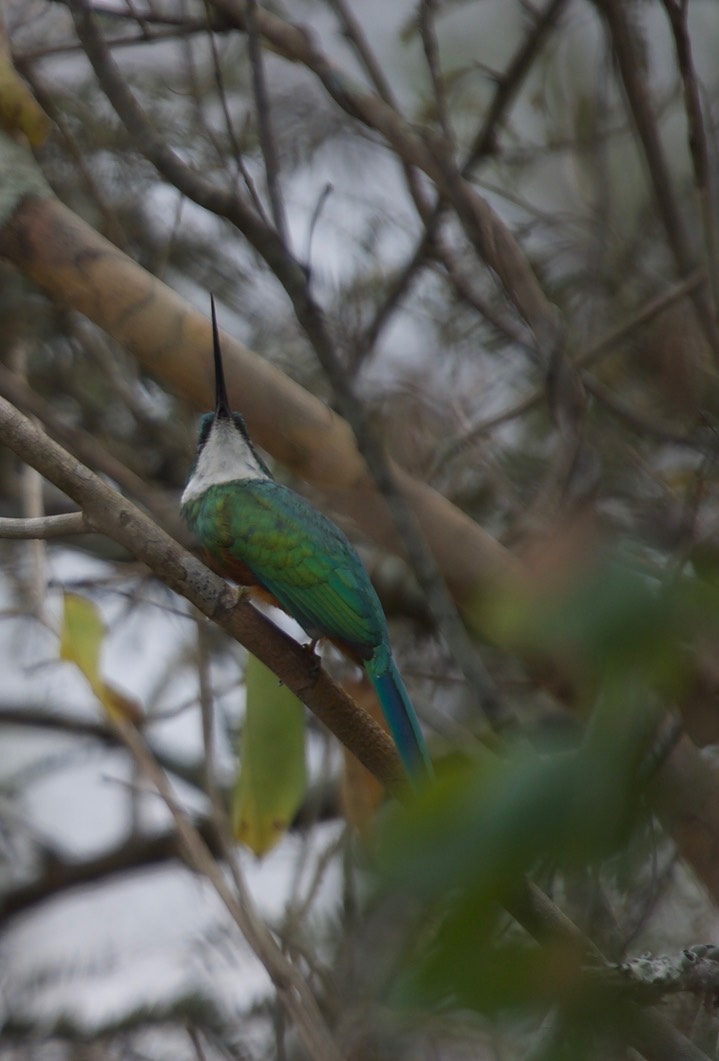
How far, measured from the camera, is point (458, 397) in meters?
3.31

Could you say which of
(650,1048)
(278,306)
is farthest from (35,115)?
(650,1048)

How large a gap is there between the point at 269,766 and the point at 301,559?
0.41 meters

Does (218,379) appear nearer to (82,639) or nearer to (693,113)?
(82,639)

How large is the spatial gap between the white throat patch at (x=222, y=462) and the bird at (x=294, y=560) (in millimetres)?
24

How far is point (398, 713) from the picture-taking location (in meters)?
2.12

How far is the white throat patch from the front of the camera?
277 centimetres

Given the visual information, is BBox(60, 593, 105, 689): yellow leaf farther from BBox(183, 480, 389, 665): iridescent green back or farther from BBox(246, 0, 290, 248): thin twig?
BBox(246, 0, 290, 248): thin twig

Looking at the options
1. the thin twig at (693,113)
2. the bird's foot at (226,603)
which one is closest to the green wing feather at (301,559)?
the bird's foot at (226,603)

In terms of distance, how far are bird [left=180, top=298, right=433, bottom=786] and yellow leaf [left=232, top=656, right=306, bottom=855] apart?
0.52 ft

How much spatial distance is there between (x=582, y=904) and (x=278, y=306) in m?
2.78

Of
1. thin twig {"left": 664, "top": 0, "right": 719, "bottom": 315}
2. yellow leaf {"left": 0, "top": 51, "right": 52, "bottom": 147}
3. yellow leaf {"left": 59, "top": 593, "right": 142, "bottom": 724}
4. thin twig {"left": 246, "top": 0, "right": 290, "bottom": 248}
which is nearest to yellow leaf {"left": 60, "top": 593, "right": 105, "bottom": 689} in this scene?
yellow leaf {"left": 59, "top": 593, "right": 142, "bottom": 724}

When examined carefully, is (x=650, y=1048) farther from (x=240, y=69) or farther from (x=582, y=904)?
(x=240, y=69)

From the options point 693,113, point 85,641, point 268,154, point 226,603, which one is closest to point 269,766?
point 85,641

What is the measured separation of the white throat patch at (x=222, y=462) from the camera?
2771mm
